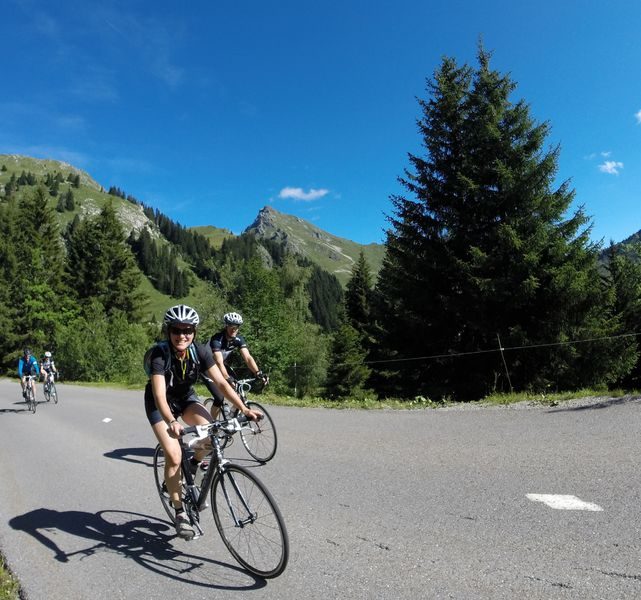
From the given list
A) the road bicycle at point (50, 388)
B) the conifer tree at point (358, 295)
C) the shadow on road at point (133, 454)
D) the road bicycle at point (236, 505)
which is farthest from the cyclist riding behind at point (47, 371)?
the conifer tree at point (358, 295)

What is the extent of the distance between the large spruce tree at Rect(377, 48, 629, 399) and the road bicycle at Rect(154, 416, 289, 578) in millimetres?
10370

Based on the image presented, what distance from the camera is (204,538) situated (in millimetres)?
4062

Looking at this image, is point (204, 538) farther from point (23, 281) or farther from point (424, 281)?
point (23, 281)

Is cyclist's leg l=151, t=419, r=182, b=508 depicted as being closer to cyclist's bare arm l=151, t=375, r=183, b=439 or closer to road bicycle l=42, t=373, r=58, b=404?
cyclist's bare arm l=151, t=375, r=183, b=439

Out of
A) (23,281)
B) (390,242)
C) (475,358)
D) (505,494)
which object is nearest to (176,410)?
(505,494)

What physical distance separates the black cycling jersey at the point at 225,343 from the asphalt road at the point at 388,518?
1.71 m

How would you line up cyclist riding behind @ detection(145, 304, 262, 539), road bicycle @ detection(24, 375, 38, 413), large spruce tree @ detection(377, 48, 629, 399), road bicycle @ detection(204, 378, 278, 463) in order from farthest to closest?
1. road bicycle @ detection(24, 375, 38, 413)
2. large spruce tree @ detection(377, 48, 629, 399)
3. road bicycle @ detection(204, 378, 278, 463)
4. cyclist riding behind @ detection(145, 304, 262, 539)

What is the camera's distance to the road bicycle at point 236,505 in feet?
10.6

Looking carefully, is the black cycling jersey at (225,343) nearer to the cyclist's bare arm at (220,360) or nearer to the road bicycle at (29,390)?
the cyclist's bare arm at (220,360)

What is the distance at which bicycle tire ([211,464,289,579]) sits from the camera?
320 cm

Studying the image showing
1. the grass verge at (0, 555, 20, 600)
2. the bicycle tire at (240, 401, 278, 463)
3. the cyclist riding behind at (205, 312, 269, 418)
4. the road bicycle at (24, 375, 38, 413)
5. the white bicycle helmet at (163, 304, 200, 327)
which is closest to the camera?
the grass verge at (0, 555, 20, 600)

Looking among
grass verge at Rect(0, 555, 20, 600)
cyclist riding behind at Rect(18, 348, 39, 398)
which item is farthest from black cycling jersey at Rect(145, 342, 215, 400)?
cyclist riding behind at Rect(18, 348, 39, 398)

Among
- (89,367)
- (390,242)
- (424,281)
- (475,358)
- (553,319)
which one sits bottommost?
(89,367)

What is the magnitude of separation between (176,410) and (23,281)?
4681 cm
